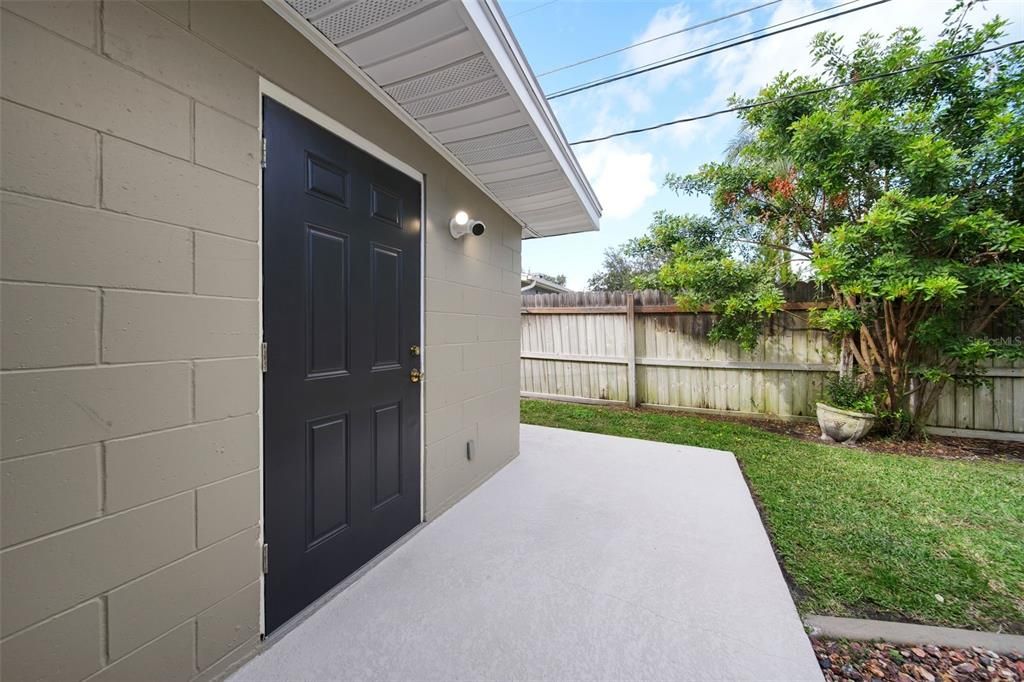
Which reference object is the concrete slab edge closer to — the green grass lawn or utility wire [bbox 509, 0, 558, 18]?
the green grass lawn

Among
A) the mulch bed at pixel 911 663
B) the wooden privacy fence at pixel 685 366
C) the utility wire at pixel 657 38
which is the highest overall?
the utility wire at pixel 657 38

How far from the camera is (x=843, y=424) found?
13.7 ft

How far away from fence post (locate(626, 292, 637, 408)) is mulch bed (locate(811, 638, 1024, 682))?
4.44 metres

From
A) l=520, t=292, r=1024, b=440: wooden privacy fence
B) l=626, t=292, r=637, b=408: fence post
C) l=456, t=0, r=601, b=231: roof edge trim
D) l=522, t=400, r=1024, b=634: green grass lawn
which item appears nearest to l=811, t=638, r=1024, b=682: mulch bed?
l=522, t=400, r=1024, b=634: green grass lawn

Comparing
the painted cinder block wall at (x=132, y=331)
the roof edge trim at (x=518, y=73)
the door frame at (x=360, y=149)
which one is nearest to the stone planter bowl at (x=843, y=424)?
the roof edge trim at (x=518, y=73)

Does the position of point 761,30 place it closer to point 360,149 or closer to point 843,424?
point 843,424

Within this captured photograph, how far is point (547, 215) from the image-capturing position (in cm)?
355

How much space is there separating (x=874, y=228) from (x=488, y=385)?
12.5 feet

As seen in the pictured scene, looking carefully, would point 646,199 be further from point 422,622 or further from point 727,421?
point 422,622

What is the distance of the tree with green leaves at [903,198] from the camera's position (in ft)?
11.3

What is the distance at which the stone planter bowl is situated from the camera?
13.5 ft

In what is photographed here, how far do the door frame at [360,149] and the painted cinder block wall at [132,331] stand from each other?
0.03 meters

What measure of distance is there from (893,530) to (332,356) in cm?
333

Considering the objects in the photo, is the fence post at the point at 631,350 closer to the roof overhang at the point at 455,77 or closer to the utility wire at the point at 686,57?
the utility wire at the point at 686,57
